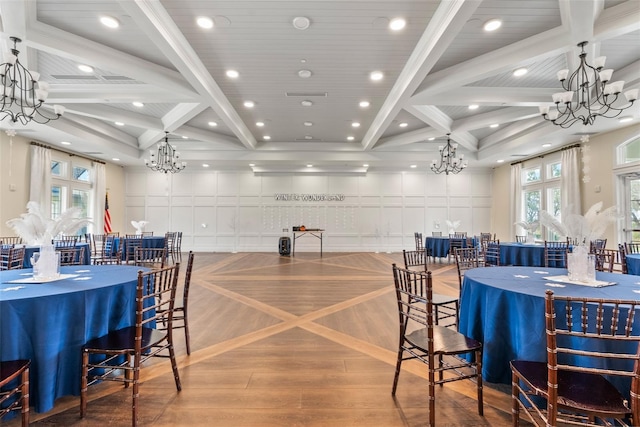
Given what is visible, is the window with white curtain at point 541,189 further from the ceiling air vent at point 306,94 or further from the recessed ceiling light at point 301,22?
the recessed ceiling light at point 301,22

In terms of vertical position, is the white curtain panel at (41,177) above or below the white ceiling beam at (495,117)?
below

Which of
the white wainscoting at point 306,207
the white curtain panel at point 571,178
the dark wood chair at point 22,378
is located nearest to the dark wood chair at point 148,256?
the dark wood chair at point 22,378

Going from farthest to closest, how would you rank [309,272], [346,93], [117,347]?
[309,272] < [346,93] < [117,347]

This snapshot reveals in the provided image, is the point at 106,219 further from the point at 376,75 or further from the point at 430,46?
the point at 430,46

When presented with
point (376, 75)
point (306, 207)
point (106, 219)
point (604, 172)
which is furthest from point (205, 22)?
point (106, 219)

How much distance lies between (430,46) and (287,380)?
4150 mm

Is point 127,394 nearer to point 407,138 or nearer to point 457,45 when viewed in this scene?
point 457,45

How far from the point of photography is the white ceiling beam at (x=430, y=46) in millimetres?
3184

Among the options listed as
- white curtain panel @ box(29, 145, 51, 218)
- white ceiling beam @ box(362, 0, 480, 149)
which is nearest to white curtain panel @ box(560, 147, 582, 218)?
white ceiling beam @ box(362, 0, 480, 149)

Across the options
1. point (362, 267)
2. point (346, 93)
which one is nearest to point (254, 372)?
point (346, 93)

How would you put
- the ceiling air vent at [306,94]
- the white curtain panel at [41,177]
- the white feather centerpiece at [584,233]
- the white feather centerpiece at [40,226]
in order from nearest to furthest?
the white feather centerpiece at [584,233] < the white feather centerpiece at [40,226] < the ceiling air vent at [306,94] < the white curtain panel at [41,177]

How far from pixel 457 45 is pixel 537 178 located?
24.6ft

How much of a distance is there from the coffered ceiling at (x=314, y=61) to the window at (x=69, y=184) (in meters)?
1.06

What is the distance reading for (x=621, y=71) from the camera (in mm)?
5086
